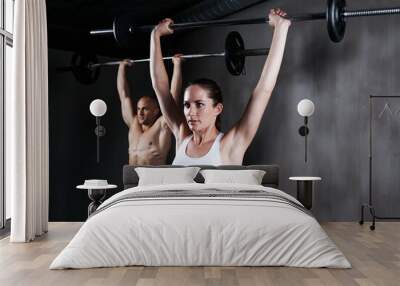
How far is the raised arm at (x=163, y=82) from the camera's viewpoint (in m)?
8.00

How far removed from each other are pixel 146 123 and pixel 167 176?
43.1 inches

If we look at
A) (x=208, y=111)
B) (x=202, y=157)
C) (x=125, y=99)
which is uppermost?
(x=125, y=99)

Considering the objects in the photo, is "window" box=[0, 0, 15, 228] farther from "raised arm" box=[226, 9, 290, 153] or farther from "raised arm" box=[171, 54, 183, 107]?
"raised arm" box=[226, 9, 290, 153]

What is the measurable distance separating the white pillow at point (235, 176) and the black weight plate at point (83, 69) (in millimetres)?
2202

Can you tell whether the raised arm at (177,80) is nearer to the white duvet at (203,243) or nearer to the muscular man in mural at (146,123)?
the muscular man in mural at (146,123)

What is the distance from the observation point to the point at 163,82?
8.07m

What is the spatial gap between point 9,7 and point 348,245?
4825 millimetres

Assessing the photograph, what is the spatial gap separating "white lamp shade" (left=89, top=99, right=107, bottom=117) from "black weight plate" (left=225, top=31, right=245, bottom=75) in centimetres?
171

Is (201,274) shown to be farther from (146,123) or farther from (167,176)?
(146,123)

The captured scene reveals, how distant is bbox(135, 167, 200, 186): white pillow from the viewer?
24.1 feet

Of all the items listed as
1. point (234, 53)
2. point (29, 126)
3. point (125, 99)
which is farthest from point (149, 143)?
point (29, 126)

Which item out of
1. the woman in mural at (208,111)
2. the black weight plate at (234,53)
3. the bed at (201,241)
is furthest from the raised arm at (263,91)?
the bed at (201,241)

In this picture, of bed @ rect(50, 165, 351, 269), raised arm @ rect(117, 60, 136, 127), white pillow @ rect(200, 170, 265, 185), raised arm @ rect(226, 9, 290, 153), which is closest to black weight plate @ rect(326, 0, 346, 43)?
raised arm @ rect(226, 9, 290, 153)

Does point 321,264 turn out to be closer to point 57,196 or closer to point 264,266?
point 264,266
